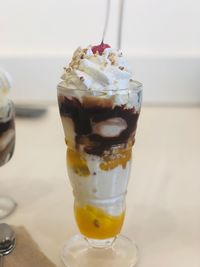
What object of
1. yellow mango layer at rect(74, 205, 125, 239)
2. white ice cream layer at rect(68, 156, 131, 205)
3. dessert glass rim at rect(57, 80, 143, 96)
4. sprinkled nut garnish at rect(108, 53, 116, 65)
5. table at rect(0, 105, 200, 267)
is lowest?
table at rect(0, 105, 200, 267)

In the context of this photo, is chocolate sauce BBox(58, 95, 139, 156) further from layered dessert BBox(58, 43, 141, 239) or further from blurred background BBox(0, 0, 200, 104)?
blurred background BBox(0, 0, 200, 104)

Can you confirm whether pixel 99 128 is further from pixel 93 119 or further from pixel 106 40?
pixel 106 40

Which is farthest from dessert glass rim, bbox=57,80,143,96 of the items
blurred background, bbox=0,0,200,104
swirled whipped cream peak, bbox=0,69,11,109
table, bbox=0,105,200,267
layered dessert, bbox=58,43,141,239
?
blurred background, bbox=0,0,200,104

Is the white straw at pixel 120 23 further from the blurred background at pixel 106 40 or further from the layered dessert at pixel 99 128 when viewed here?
the layered dessert at pixel 99 128

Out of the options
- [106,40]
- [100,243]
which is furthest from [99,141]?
[106,40]

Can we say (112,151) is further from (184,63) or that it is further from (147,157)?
(184,63)

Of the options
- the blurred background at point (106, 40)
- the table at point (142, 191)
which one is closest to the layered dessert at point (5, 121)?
the table at point (142, 191)
